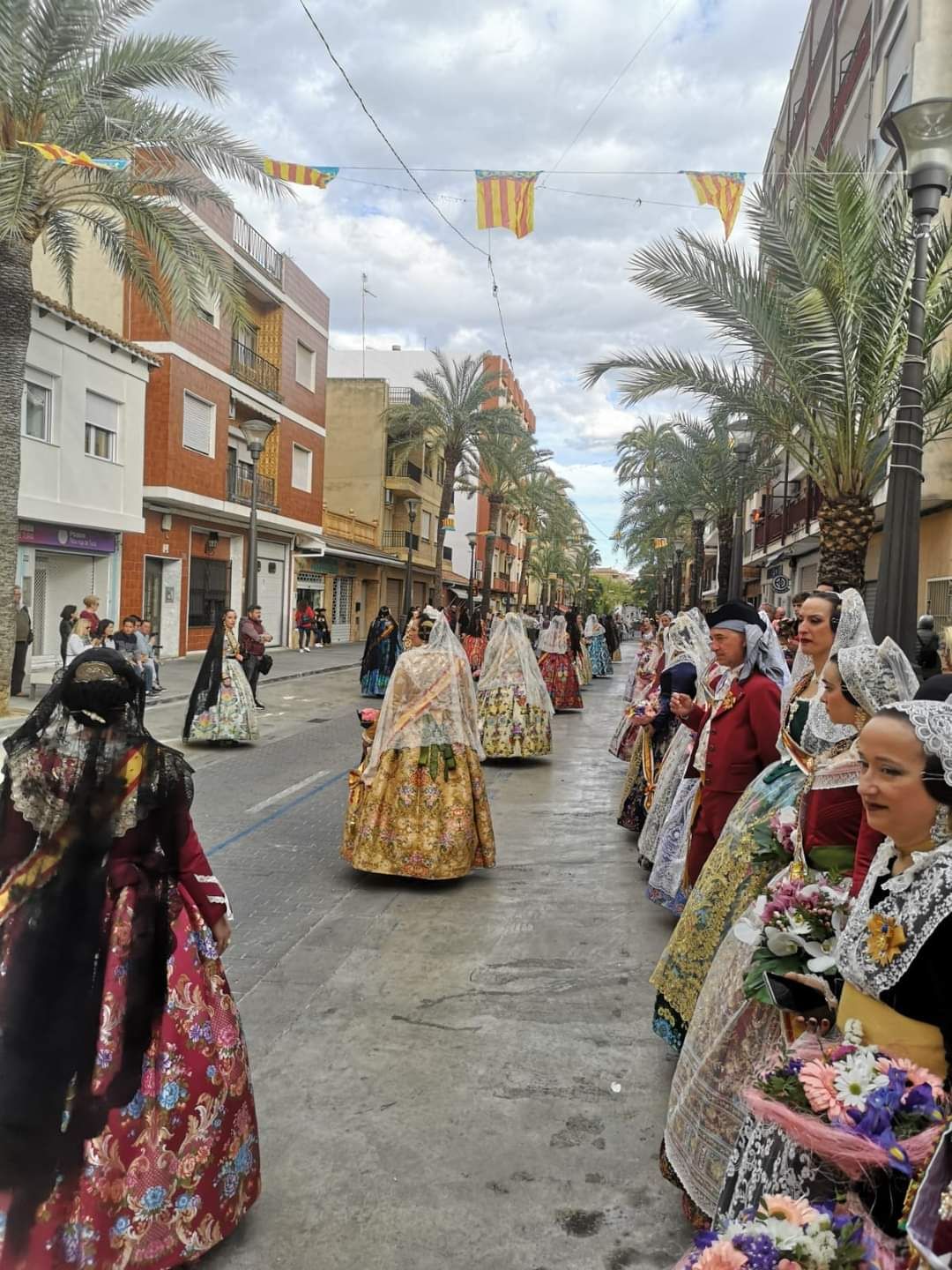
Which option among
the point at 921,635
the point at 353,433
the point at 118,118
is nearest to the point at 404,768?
the point at 921,635

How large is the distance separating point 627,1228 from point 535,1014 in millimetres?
1415

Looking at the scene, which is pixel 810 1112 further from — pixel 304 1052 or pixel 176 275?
pixel 176 275

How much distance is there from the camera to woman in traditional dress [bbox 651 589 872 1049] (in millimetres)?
3232

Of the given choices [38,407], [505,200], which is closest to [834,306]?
[505,200]

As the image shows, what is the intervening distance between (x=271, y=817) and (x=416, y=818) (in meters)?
2.26

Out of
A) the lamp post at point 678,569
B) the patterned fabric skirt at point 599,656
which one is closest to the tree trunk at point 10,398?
the patterned fabric skirt at point 599,656

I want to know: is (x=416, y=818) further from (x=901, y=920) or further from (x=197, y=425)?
(x=197, y=425)

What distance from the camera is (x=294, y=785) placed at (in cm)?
912

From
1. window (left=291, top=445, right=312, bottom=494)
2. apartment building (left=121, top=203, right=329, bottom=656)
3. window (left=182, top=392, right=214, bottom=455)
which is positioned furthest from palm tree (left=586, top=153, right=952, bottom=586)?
window (left=291, top=445, right=312, bottom=494)

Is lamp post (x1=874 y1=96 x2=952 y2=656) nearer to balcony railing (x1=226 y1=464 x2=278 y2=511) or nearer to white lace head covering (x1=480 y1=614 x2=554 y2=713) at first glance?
white lace head covering (x1=480 y1=614 x2=554 y2=713)

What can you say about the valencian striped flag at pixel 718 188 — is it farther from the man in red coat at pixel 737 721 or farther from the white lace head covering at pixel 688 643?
the man in red coat at pixel 737 721

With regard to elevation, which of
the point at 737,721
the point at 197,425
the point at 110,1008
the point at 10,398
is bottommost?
the point at 110,1008

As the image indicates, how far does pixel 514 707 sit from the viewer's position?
35.8ft

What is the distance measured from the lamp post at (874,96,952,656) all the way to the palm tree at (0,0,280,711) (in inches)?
345
